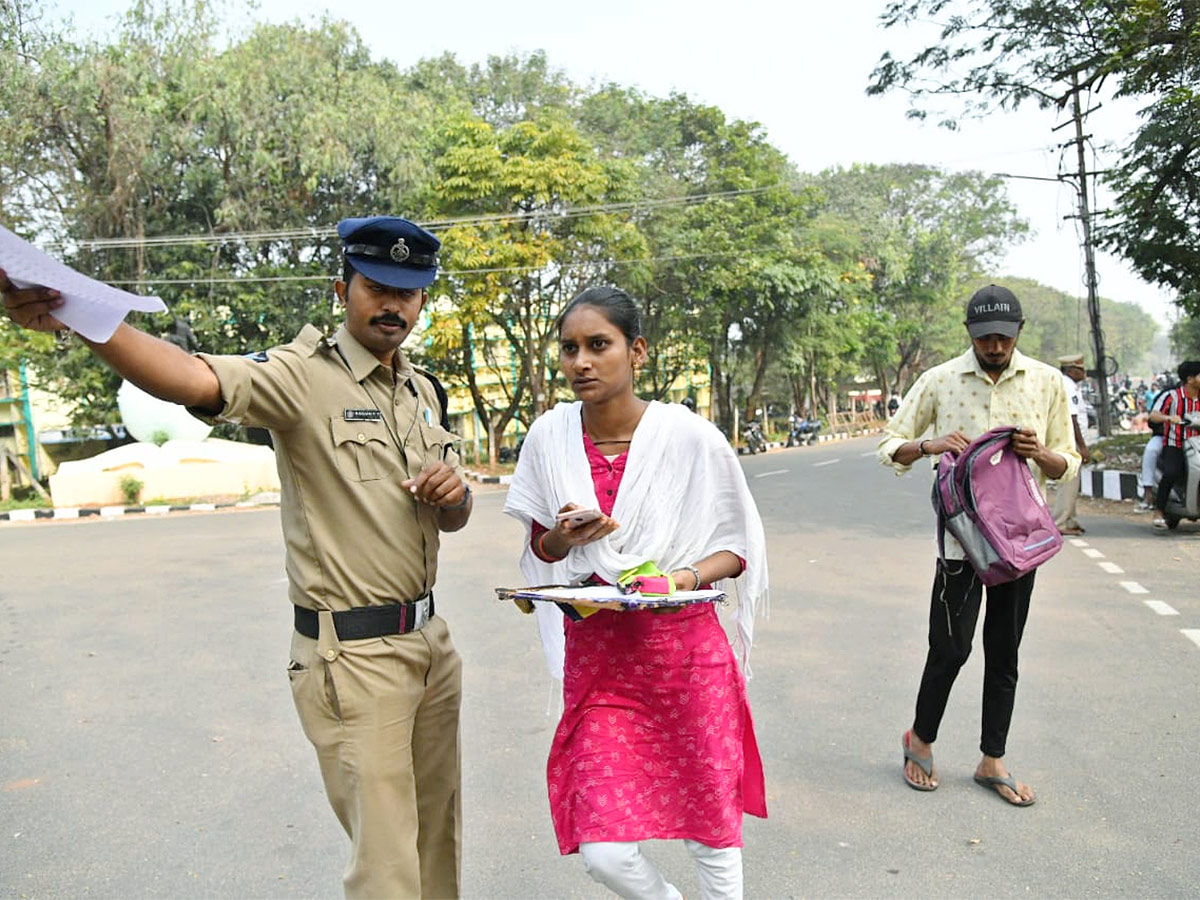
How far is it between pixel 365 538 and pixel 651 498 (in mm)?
706

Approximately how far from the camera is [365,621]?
2.45 meters

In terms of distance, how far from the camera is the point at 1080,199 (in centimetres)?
2070

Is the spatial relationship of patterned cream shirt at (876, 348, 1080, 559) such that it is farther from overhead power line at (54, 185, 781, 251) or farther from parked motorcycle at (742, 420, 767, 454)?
parked motorcycle at (742, 420, 767, 454)

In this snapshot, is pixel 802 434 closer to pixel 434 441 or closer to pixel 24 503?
pixel 24 503

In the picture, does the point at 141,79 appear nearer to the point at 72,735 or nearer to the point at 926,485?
the point at 926,485

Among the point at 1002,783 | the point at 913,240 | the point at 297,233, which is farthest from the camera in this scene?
the point at 913,240

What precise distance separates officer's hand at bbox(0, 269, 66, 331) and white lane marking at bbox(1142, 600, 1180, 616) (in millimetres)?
6866

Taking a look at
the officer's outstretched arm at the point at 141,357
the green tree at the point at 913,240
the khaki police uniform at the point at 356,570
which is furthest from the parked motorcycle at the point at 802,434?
the officer's outstretched arm at the point at 141,357

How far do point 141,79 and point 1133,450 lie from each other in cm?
1970

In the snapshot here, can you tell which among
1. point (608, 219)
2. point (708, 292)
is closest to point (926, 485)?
point (608, 219)

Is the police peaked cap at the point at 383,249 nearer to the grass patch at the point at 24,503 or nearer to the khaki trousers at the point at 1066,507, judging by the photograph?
the khaki trousers at the point at 1066,507

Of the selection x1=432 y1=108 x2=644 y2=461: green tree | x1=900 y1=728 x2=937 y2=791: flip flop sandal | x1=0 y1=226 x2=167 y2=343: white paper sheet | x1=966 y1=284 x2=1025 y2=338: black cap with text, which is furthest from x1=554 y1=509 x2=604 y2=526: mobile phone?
x1=432 y1=108 x2=644 y2=461: green tree

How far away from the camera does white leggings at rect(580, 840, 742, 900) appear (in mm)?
2473

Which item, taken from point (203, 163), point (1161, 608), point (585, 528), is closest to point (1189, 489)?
point (1161, 608)
